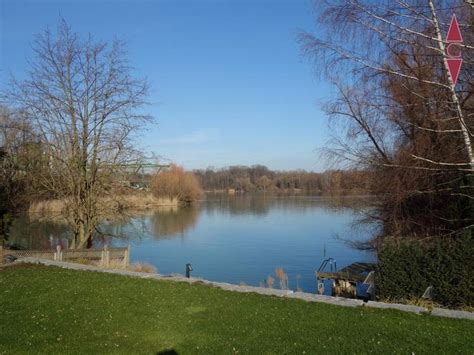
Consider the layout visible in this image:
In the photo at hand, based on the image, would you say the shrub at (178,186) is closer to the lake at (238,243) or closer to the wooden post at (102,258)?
the lake at (238,243)

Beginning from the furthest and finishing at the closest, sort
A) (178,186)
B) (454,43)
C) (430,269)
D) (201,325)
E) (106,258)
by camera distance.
Answer: (178,186) < (106,258) < (430,269) < (454,43) < (201,325)

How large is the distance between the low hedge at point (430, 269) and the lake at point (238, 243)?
6532mm

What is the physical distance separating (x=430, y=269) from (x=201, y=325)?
546cm

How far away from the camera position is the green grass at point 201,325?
5570 mm

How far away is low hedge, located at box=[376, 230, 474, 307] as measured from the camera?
9125 mm

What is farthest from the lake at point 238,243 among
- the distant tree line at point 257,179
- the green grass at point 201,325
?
the distant tree line at point 257,179

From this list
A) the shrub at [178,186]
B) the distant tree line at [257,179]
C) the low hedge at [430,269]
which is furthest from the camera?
the distant tree line at [257,179]

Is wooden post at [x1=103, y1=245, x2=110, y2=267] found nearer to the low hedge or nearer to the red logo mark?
the low hedge

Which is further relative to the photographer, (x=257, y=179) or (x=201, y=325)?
(x=257, y=179)

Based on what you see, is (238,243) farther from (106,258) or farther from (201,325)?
(201,325)

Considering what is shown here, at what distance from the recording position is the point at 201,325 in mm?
6594

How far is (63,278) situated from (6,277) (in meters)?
1.51

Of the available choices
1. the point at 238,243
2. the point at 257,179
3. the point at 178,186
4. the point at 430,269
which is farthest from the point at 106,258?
the point at 257,179

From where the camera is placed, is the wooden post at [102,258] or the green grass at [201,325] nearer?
the green grass at [201,325]
